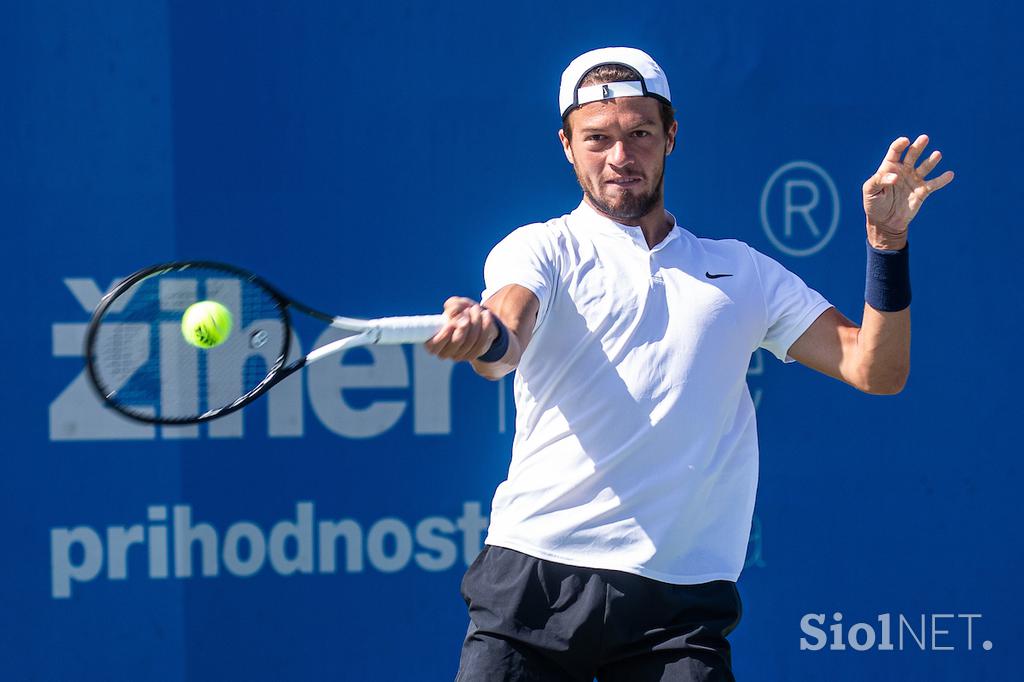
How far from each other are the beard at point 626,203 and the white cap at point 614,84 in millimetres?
160

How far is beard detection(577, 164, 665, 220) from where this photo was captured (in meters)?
2.24

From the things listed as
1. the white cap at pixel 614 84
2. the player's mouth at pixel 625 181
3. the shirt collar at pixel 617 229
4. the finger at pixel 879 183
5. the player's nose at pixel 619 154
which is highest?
the white cap at pixel 614 84

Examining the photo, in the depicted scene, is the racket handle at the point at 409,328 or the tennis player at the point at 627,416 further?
the tennis player at the point at 627,416

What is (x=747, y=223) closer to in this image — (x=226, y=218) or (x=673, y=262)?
(x=673, y=262)

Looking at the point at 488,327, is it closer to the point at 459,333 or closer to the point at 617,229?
the point at 459,333

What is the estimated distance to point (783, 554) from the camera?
3.12 m

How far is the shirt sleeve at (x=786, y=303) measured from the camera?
2305mm

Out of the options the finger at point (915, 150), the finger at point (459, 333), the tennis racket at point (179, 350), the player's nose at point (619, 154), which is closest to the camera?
the finger at point (459, 333)

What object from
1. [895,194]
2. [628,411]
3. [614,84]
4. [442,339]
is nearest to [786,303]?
[895,194]

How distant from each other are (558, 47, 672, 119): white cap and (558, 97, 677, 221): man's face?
1cm

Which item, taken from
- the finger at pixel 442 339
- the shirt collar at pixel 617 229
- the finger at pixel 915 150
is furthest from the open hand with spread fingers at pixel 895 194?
the finger at pixel 442 339

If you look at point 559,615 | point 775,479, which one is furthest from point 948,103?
point 559,615

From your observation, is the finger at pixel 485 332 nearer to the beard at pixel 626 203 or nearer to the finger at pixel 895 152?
the beard at pixel 626 203

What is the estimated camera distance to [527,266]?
7.00 ft
